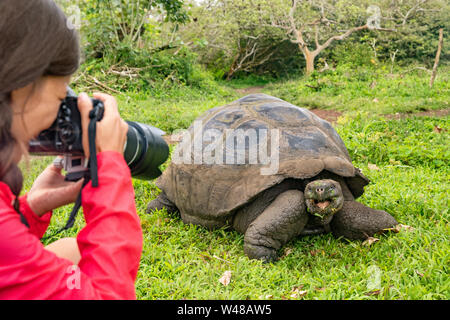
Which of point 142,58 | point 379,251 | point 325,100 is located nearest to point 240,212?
point 379,251

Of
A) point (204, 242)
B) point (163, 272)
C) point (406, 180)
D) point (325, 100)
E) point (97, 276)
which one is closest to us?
point (97, 276)

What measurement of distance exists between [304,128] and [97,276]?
1905mm

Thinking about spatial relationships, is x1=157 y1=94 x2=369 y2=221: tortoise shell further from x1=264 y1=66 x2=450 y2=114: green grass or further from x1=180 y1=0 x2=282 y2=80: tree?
x1=180 y1=0 x2=282 y2=80: tree

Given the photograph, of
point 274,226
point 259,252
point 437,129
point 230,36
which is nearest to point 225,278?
point 259,252

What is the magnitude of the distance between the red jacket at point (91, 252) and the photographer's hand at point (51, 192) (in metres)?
0.29

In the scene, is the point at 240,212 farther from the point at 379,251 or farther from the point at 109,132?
the point at 109,132

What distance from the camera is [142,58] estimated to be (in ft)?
27.9

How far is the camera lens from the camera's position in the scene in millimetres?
1257

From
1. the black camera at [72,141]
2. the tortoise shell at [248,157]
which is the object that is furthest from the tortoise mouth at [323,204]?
the black camera at [72,141]

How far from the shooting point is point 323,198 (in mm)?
2211

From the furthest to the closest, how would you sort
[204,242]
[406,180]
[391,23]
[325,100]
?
[391,23], [325,100], [406,180], [204,242]

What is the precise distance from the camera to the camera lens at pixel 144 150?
1257 mm
